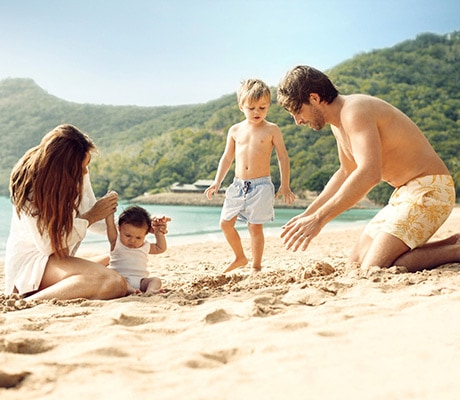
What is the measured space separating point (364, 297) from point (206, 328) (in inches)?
34.8

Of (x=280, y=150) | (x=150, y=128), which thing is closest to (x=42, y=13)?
(x=150, y=128)

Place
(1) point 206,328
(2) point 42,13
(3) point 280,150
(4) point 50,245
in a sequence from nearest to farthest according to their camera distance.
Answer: (1) point 206,328 → (4) point 50,245 → (3) point 280,150 → (2) point 42,13

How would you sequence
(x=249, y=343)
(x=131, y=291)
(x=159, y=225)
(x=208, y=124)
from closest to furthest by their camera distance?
1. (x=249, y=343)
2. (x=131, y=291)
3. (x=159, y=225)
4. (x=208, y=124)

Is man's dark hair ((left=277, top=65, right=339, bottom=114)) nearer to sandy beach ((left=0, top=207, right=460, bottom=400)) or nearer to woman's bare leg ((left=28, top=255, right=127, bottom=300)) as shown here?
sandy beach ((left=0, top=207, right=460, bottom=400))

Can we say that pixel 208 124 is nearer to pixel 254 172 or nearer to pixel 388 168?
pixel 254 172

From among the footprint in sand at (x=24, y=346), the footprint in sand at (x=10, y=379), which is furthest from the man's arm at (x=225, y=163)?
Result: the footprint in sand at (x=10, y=379)

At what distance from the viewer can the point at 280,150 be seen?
16.7 feet

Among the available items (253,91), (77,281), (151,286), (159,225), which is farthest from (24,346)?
(253,91)

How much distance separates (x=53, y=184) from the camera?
319 cm

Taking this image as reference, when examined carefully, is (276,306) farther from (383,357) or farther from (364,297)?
(383,357)

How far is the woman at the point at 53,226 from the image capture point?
10.4 feet

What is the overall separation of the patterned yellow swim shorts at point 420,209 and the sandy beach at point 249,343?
0.42 metres

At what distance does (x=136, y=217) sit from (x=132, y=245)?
0.67 feet

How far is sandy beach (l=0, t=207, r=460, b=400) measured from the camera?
5.32 feet
